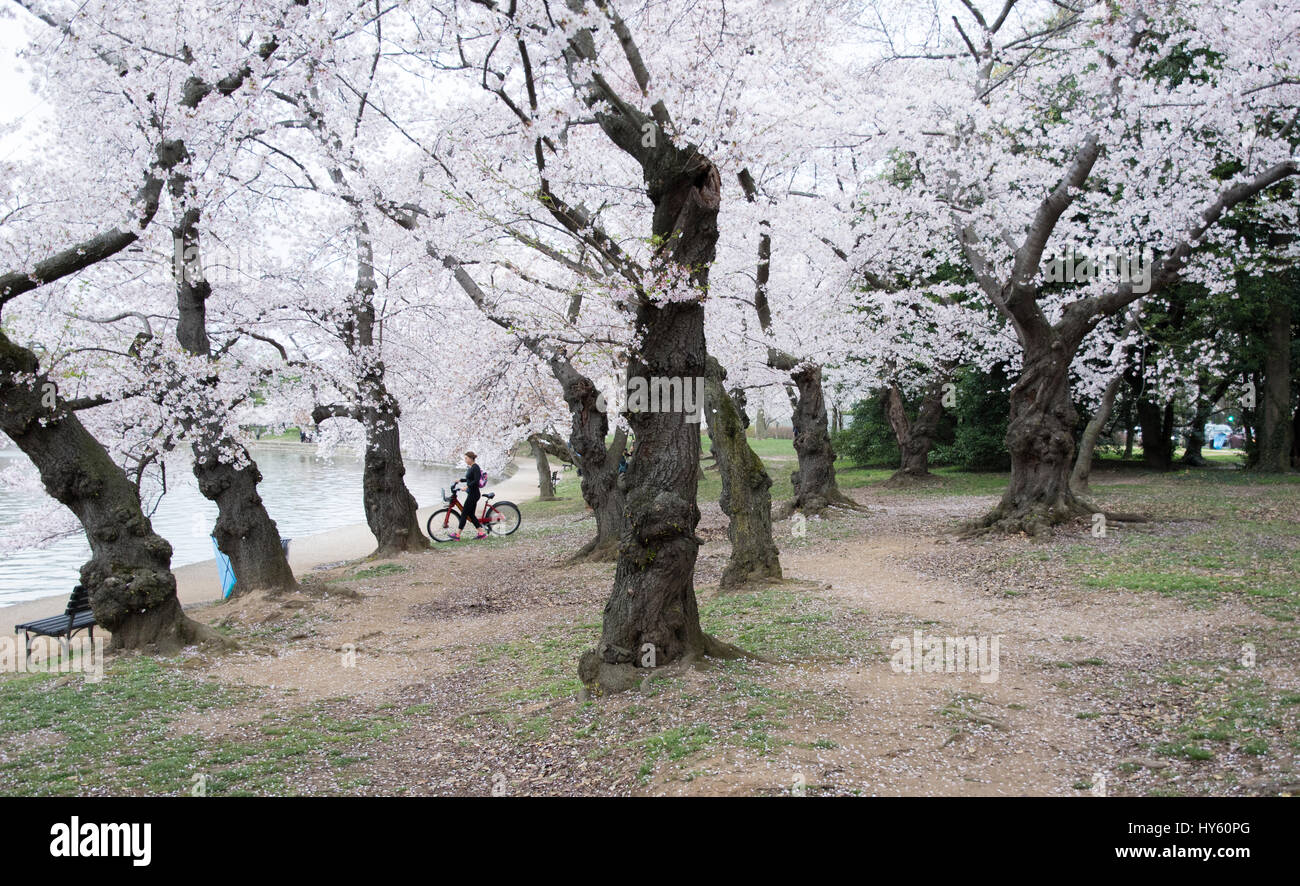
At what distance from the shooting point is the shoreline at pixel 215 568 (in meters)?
14.1

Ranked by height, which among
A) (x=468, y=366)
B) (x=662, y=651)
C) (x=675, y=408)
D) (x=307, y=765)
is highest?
(x=468, y=366)

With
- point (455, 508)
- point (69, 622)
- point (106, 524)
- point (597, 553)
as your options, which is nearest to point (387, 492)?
point (455, 508)

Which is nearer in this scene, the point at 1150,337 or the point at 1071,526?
the point at 1071,526

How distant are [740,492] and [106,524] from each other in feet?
23.0

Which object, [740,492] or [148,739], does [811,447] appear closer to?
[740,492]

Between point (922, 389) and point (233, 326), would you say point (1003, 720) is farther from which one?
point (922, 389)

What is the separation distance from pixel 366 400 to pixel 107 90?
6843 mm

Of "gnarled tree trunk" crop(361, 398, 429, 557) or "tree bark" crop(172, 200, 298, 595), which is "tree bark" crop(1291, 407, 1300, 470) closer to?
"gnarled tree trunk" crop(361, 398, 429, 557)

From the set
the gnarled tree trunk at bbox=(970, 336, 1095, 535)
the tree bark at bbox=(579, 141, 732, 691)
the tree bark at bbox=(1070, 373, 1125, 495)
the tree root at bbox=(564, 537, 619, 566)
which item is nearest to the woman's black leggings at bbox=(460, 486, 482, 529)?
the tree root at bbox=(564, 537, 619, 566)

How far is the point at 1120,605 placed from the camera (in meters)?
8.43

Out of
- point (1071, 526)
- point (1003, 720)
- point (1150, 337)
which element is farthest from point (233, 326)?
point (1150, 337)

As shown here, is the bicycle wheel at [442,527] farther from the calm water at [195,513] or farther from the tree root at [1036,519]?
the tree root at [1036,519]

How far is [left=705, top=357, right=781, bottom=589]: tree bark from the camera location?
10422 millimetres

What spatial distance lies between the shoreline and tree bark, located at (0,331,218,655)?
6.09 feet
